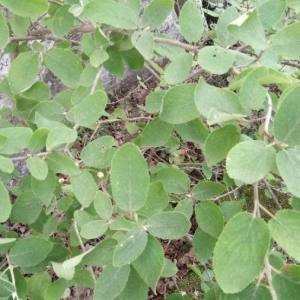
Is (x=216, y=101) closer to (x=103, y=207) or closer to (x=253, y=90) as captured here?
(x=253, y=90)

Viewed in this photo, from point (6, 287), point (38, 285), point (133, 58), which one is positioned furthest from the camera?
point (133, 58)

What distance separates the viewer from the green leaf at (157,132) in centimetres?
116

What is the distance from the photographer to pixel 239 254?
2.43 feet

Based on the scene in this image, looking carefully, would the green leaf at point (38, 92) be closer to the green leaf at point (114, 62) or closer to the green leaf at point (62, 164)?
the green leaf at point (114, 62)

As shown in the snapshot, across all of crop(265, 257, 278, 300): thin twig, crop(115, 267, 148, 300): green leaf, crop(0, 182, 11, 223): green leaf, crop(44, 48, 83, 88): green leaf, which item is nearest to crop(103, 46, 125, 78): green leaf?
crop(44, 48, 83, 88): green leaf

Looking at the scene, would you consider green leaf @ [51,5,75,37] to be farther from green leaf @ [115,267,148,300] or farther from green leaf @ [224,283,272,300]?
green leaf @ [224,283,272,300]

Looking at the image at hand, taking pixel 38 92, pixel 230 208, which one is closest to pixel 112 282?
pixel 230 208

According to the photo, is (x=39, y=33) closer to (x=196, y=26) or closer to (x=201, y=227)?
(x=196, y=26)

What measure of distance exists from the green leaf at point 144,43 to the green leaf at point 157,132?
189 millimetres

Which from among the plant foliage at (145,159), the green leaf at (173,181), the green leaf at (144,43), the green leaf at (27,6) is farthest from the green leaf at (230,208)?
the green leaf at (27,6)

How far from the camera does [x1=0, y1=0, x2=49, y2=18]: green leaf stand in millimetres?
958

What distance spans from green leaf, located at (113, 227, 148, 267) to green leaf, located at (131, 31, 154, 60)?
44 cm

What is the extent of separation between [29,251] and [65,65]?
0.53 meters

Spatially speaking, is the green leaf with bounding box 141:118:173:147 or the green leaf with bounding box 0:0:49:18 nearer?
the green leaf with bounding box 0:0:49:18
